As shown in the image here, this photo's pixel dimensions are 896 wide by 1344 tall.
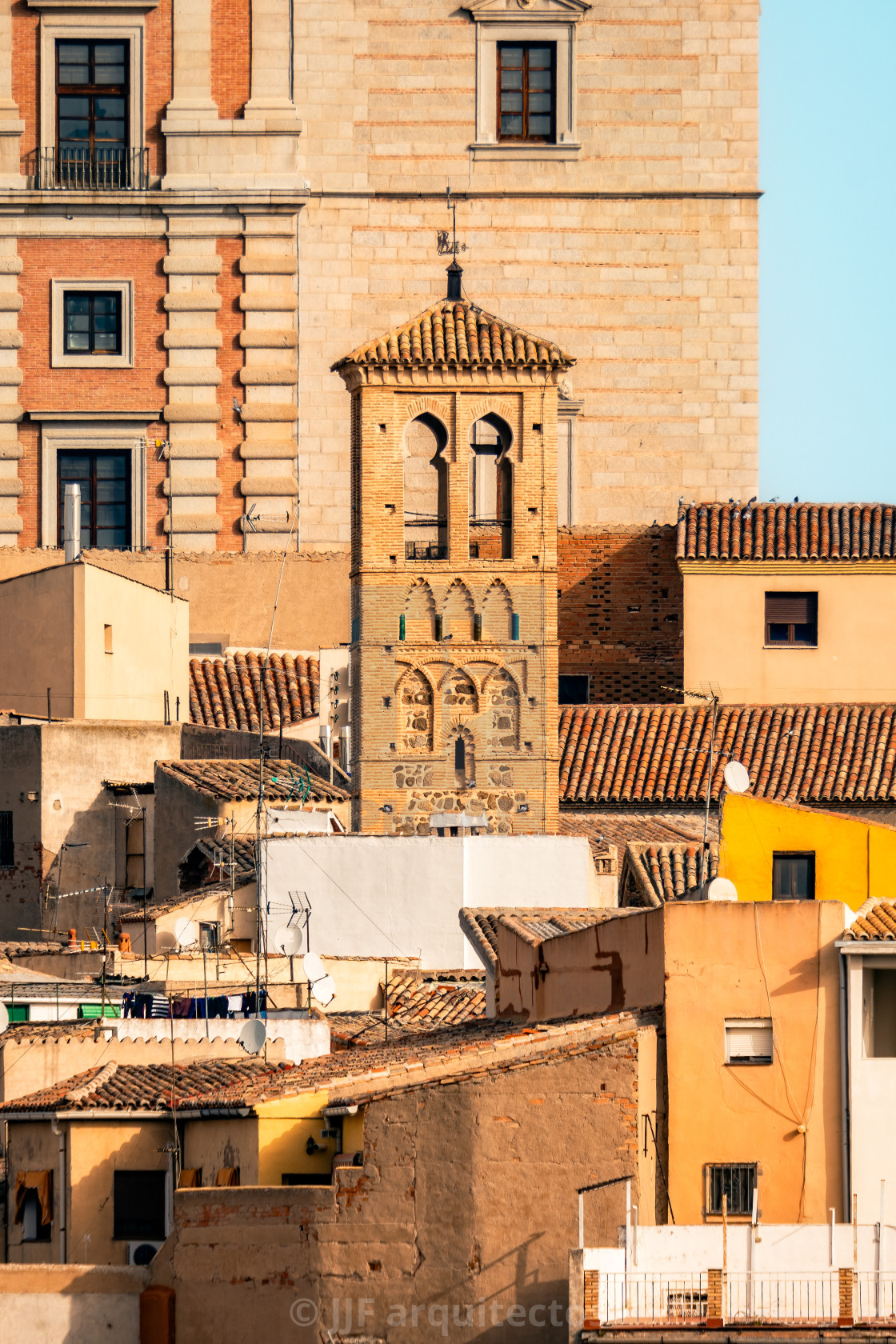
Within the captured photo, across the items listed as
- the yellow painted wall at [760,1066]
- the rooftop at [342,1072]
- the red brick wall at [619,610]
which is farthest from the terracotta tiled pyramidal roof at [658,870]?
the yellow painted wall at [760,1066]

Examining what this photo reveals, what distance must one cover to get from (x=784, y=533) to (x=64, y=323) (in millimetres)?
10444

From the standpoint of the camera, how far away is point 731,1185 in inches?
826

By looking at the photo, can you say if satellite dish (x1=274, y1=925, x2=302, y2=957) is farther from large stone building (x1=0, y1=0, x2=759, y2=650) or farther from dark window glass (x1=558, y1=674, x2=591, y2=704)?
large stone building (x1=0, y1=0, x2=759, y2=650)

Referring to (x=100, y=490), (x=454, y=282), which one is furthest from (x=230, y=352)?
(x=454, y=282)

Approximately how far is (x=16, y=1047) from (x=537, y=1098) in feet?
22.8

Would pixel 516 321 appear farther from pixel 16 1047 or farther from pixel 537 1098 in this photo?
pixel 537 1098

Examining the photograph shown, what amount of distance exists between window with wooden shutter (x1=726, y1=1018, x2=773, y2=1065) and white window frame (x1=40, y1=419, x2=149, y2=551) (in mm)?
24695

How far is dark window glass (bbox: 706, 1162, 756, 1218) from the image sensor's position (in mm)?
20906

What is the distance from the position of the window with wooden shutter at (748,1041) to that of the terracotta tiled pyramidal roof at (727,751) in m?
16.5

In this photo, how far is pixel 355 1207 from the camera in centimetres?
2033

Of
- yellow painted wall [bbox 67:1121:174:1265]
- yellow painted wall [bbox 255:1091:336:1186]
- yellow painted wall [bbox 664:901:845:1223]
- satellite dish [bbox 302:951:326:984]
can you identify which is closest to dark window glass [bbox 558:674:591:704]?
satellite dish [bbox 302:951:326:984]

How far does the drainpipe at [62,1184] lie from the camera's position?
2336cm

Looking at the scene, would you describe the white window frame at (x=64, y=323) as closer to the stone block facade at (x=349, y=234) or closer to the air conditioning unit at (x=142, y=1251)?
the stone block facade at (x=349, y=234)

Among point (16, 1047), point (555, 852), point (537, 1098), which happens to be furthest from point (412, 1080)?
point (555, 852)
